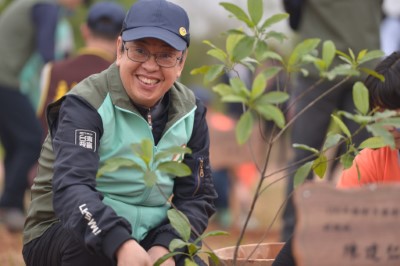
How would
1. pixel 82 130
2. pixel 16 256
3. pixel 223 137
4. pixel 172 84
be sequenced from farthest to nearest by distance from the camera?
1. pixel 223 137
2. pixel 16 256
3. pixel 172 84
4. pixel 82 130

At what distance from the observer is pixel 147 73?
364cm

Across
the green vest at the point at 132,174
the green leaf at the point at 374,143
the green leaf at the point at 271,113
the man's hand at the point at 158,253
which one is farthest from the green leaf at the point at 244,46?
the man's hand at the point at 158,253

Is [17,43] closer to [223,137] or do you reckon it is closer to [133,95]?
[223,137]

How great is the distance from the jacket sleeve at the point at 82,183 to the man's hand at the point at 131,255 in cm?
2

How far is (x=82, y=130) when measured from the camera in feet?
11.6

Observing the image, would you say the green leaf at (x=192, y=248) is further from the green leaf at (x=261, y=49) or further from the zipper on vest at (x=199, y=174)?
the green leaf at (x=261, y=49)

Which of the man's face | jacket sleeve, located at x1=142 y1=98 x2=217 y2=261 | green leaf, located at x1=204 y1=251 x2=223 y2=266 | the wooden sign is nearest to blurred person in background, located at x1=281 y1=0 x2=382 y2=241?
jacket sleeve, located at x1=142 y1=98 x2=217 y2=261

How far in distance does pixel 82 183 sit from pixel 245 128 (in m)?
0.76

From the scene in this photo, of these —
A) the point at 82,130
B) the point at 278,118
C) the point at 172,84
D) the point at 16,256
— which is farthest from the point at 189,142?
the point at 16,256

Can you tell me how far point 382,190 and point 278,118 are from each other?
1.12 feet

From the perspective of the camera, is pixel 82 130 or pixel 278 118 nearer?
pixel 278 118

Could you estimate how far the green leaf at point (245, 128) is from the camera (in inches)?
115

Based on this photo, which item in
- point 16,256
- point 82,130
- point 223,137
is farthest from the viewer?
point 223,137

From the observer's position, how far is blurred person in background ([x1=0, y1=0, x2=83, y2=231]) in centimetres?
778
